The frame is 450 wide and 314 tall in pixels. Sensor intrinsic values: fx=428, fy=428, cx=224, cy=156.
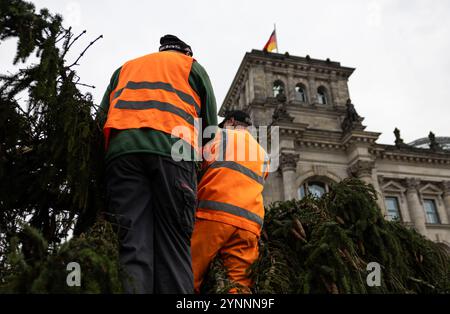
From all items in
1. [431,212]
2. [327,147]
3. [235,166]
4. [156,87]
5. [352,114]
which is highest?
[352,114]

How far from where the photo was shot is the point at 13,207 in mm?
3137

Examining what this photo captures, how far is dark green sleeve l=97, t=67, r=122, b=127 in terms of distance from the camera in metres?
3.25

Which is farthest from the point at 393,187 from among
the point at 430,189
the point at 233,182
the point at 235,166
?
the point at 233,182

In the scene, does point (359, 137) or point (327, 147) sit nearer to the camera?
point (359, 137)

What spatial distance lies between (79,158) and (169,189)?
66cm

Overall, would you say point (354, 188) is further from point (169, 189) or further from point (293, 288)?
point (169, 189)

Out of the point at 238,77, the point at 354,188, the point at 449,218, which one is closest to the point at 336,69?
the point at 238,77

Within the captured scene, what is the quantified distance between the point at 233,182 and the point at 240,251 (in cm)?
65

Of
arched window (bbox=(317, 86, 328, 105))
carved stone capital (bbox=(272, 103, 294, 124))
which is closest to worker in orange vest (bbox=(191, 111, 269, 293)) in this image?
carved stone capital (bbox=(272, 103, 294, 124))

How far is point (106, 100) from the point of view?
11.8 feet

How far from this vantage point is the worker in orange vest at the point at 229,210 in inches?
144

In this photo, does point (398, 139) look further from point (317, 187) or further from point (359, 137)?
point (317, 187)

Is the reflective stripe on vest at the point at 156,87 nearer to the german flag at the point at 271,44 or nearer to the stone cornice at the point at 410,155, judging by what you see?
the stone cornice at the point at 410,155
